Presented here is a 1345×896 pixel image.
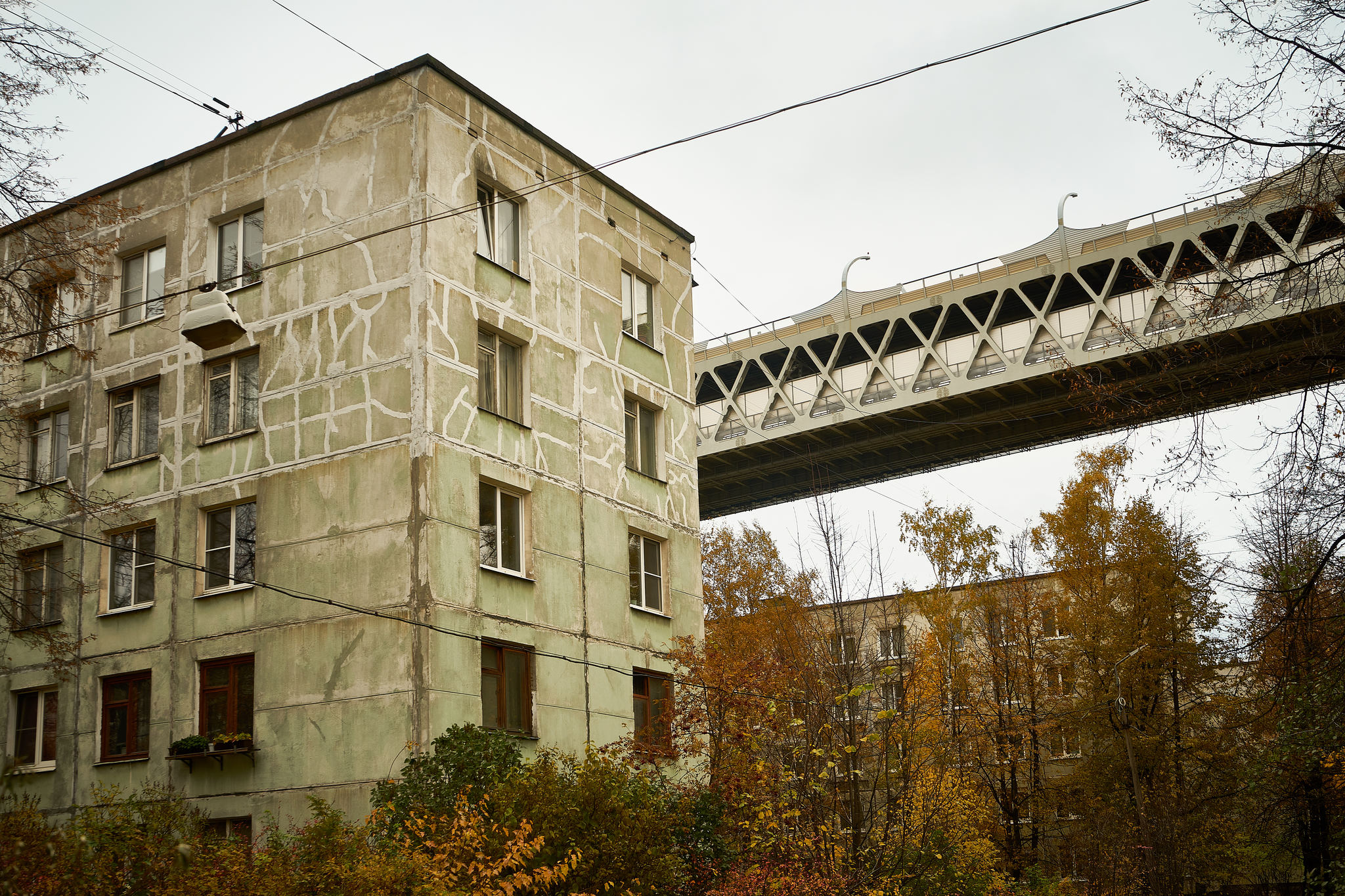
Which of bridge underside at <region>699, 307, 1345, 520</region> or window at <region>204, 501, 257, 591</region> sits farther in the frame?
bridge underside at <region>699, 307, 1345, 520</region>

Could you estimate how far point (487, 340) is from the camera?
28125 millimetres

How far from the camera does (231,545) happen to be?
27.5 m

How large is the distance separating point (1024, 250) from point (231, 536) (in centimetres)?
4694

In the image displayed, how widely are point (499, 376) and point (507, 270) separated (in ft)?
7.88

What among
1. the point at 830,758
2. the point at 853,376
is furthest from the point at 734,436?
the point at 830,758

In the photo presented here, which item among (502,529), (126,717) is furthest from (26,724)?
(502,529)

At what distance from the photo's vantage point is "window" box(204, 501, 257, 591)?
27.2 metres

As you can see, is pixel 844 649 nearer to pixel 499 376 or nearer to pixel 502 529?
pixel 502 529

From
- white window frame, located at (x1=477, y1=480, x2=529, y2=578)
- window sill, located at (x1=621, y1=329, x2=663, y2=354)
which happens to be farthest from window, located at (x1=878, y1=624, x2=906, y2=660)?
window sill, located at (x1=621, y1=329, x2=663, y2=354)

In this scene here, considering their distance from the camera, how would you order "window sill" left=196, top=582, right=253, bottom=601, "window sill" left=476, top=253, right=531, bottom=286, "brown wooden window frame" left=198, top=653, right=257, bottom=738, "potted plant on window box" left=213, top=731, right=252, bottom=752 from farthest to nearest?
"window sill" left=476, top=253, right=531, bottom=286 → "window sill" left=196, top=582, right=253, bottom=601 → "brown wooden window frame" left=198, top=653, right=257, bottom=738 → "potted plant on window box" left=213, top=731, right=252, bottom=752

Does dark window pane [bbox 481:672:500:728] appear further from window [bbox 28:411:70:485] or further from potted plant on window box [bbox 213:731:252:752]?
window [bbox 28:411:70:485]

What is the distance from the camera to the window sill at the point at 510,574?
2612 cm

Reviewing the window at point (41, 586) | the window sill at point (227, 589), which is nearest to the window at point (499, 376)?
the window sill at point (227, 589)

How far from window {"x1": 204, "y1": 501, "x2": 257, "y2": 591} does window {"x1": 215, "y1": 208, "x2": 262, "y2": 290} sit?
5.23m
